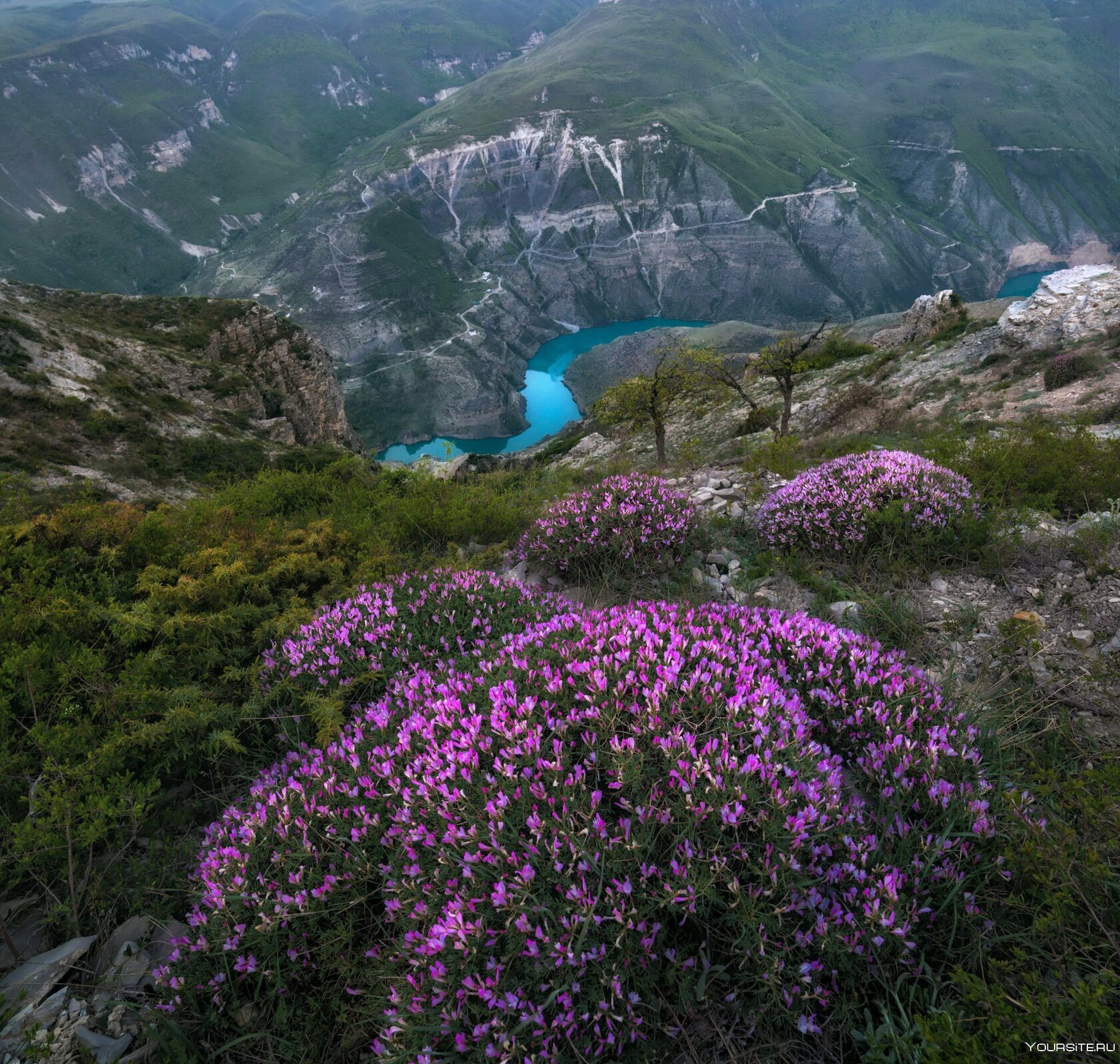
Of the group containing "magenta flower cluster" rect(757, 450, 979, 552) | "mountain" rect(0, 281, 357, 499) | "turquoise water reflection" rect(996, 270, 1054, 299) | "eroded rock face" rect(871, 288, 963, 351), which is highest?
"magenta flower cluster" rect(757, 450, 979, 552)

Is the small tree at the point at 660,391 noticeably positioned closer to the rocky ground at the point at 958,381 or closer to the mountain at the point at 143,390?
the rocky ground at the point at 958,381

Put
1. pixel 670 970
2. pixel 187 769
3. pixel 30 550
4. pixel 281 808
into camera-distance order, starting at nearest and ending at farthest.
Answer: pixel 670 970 < pixel 281 808 < pixel 187 769 < pixel 30 550

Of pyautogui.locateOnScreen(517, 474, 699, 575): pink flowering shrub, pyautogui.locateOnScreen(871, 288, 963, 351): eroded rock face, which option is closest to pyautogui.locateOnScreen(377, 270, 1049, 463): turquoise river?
pyautogui.locateOnScreen(871, 288, 963, 351): eroded rock face

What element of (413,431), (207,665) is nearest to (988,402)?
(207,665)

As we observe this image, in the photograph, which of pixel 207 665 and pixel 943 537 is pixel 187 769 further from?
pixel 943 537

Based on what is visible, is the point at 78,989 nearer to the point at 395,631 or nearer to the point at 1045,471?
the point at 395,631

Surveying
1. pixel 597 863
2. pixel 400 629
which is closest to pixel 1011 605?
pixel 597 863

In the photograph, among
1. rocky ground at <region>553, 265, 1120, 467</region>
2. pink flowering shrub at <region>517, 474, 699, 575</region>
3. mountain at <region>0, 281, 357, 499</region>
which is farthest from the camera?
rocky ground at <region>553, 265, 1120, 467</region>

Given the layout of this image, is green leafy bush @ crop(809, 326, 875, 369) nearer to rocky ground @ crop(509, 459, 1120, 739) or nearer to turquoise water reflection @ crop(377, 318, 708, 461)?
rocky ground @ crop(509, 459, 1120, 739)
